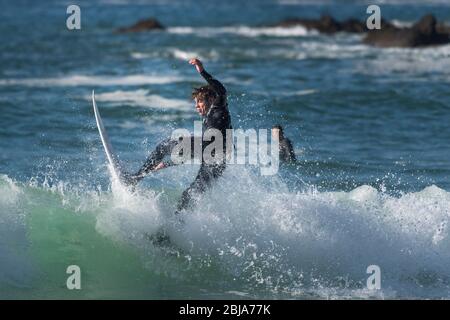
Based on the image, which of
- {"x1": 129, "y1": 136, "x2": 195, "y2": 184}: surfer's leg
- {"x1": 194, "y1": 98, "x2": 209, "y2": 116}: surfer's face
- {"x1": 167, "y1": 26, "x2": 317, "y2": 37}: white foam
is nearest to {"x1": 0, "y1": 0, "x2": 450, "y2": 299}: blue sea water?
{"x1": 129, "y1": 136, "x2": 195, "y2": 184}: surfer's leg

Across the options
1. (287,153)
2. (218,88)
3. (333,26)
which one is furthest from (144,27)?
(218,88)

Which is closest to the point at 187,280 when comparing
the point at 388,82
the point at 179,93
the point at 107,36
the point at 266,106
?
the point at 266,106

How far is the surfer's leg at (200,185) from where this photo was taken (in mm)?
10727

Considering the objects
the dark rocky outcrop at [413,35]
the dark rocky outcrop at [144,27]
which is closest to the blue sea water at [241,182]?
the dark rocky outcrop at [413,35]

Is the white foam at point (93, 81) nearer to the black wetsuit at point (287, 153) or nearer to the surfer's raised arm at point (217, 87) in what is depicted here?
the black wetsuit at point (287, 153)

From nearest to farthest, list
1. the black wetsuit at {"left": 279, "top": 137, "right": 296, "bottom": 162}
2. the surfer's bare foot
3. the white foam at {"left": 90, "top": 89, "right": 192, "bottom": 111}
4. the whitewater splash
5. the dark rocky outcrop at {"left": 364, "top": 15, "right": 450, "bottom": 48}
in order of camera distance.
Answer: the whitewater splash
the surfer's bare foot
the black wetsuit at {"left": 279, "top": 137, "right": 296, "bottom": 162}
the white foam at {"left": 90, "top": 89, "right": 192, "bottom": 111}
the dark rocky outcrop at {"left": 364, "top": 15, "right": 450, "bottom": 48}

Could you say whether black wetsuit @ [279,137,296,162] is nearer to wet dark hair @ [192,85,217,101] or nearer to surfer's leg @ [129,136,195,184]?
surfer's leg @ [129,136,195,184]

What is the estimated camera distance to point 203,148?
1067cm

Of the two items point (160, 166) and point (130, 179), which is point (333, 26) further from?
point (160, 166)

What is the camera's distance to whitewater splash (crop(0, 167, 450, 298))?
10.4 metres

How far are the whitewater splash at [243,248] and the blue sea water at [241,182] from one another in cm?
2

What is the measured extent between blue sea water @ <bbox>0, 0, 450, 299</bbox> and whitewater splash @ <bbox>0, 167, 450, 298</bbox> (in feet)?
0.06
